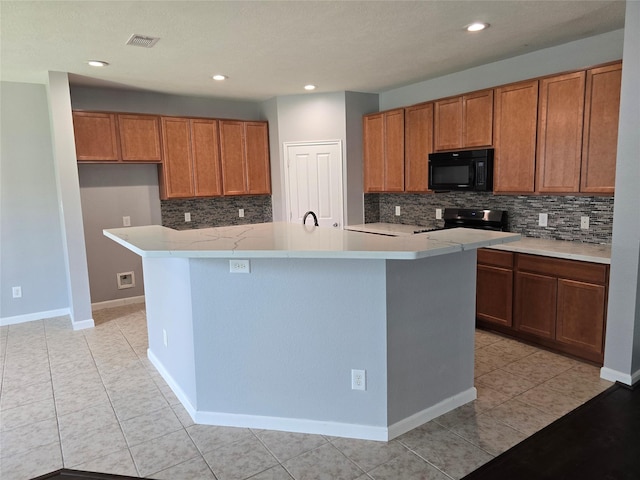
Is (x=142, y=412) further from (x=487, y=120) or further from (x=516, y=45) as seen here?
(x=516, y=45)

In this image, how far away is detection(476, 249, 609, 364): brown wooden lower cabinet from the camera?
3148 millimetres

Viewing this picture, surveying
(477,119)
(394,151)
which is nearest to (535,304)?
(477,119)

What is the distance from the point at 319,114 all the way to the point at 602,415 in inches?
167

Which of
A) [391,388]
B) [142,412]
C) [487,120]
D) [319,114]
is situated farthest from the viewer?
[319,114]

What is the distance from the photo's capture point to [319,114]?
5355mm

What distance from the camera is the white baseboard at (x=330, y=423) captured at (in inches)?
93.7

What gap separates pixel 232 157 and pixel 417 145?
237 cm

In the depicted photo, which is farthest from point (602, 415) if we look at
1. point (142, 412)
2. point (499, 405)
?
point (142, 412)

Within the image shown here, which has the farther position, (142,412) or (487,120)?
(487,120)

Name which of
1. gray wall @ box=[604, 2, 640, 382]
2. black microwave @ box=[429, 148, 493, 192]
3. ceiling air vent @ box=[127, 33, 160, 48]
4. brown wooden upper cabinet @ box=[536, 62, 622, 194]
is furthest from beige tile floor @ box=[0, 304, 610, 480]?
ceiling air vent @ box=[127, 33, 160, 48]

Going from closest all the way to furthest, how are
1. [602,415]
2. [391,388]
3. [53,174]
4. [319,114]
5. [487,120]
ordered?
[391,388], [602,415], [487,120], [53,174], [319,114]

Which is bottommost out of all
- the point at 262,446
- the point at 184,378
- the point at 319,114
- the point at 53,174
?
the point at 262,446

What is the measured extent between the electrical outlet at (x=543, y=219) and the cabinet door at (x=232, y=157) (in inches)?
139

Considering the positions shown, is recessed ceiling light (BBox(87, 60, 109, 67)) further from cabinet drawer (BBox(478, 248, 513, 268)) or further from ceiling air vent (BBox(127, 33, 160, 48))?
cabinet drawer (BBox(478, 248, 513, 268))
